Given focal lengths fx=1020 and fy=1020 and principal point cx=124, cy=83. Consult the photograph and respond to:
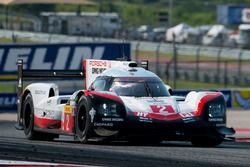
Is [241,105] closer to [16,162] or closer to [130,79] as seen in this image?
[130,79]

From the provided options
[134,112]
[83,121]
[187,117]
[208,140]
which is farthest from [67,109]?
[208,140]

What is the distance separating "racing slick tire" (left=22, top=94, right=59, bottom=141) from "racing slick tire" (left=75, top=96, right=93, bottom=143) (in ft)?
5.82

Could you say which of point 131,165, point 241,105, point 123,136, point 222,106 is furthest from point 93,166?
point 241,105

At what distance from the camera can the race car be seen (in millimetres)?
15594

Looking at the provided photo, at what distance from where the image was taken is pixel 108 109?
15.6m

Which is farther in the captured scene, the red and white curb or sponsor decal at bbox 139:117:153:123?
sponsor decal at bbox 139:117:153:123

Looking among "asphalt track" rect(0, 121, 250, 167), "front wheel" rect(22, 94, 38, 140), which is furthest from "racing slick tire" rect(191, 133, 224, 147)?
"front wheel" rect(22, 94, 38, 140)

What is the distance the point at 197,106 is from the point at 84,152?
106 inches

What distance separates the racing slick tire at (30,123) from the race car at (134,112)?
371 millimetres

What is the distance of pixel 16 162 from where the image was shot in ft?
39.4

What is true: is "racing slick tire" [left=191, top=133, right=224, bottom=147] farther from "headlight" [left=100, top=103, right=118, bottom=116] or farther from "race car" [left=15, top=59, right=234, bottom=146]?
"headlight" [left=100, top=103, right=118, bottom=116]

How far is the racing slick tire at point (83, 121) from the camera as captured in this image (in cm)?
1570

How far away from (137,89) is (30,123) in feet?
8.49

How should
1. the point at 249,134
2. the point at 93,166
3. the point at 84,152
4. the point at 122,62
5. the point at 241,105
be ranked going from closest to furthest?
the point at 93,166 < the point at 84,152 < the point at 122,62 < the point at 249,134 < the point at 241,105
